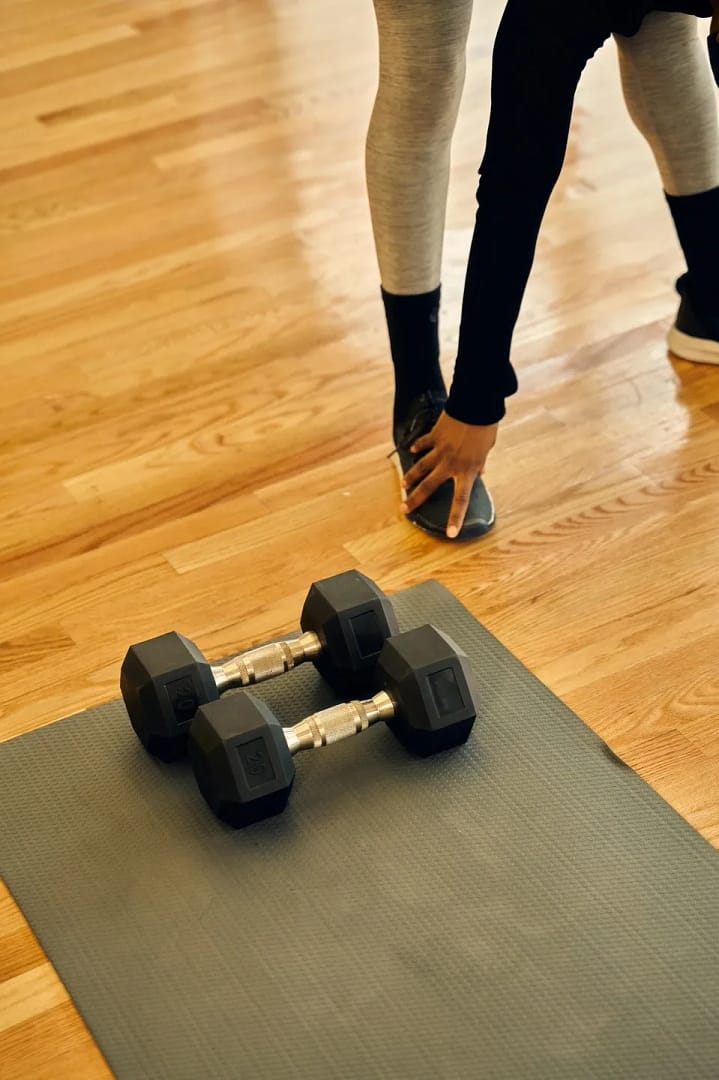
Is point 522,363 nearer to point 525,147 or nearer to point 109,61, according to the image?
point 525,147

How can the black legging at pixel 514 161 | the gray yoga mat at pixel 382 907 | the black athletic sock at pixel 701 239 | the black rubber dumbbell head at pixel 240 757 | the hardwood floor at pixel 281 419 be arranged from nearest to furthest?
the gray yoga mat at pixel 382 907, the black rubber dumbbell head at pixel 240 757, the black legging at pixel 514 161, the hardwood floor at pixel 281 419, the black athletic sock at pixel 701 239

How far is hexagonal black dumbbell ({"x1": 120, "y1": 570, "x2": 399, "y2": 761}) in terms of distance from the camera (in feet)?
4.42

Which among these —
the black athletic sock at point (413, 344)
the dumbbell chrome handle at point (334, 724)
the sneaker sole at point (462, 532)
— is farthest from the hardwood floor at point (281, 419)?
the dumbbell chrome handle at point (334, 724)

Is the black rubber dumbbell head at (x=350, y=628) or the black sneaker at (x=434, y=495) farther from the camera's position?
the black sneaker at (x=434, y=495)

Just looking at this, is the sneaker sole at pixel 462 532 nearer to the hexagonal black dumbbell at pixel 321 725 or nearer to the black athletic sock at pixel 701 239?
the hexagonal black dumbbell at pixel 321 725

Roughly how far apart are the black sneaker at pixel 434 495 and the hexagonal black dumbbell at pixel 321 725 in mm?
304

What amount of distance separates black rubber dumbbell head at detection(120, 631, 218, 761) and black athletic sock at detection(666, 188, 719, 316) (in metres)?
0.88

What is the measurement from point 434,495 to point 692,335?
0.48 meters

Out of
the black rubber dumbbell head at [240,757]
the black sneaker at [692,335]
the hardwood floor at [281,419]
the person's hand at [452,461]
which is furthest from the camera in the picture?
the black sneaker at [692,335]

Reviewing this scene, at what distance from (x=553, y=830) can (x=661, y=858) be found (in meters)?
0.10

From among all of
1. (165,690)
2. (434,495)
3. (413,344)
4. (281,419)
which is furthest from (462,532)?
(165,690)

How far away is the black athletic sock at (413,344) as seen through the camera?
5.54ft

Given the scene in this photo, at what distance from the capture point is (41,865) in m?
1.30

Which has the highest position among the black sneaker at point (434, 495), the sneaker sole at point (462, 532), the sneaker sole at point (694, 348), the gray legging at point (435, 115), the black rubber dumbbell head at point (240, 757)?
the gray legging at point (435, 115)
